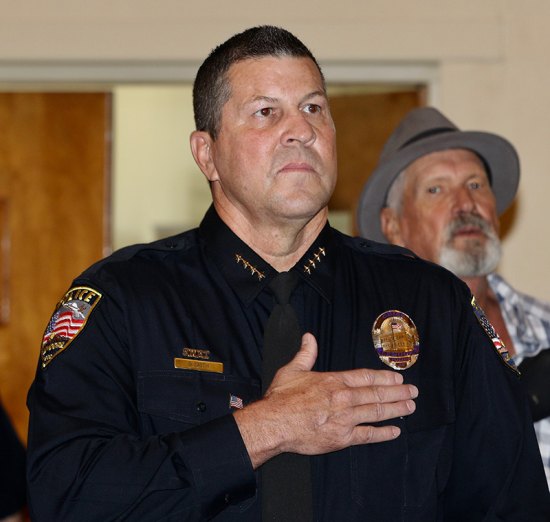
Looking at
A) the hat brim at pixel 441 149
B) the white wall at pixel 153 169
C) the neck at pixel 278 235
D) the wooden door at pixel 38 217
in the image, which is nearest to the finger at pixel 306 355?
the neck at pixel 278 235

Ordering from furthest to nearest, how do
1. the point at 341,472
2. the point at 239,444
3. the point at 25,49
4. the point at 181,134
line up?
the point at 181,134 < the point at 25,49 < the point at 341,472 < the point at 239,444

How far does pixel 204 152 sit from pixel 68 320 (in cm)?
47

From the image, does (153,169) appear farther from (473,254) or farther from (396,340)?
(396,340)

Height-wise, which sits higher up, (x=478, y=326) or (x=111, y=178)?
(x=111, y=178)

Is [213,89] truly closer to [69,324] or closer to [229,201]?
[229,201]

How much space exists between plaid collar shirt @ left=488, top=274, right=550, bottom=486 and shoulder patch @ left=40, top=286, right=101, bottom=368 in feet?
4.57

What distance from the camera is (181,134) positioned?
544cm

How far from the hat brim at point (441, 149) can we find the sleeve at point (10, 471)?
1.17m

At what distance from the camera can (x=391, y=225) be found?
3.16 metres

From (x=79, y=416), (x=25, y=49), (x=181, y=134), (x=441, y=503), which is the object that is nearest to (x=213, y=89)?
(x=79, y=416)

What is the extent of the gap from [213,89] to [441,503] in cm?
83

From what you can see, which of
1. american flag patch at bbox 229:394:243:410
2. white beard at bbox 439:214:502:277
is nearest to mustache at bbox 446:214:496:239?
white beard at bbox 439:214:502:277

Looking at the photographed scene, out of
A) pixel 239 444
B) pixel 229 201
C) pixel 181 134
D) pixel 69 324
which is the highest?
pixel 181 134

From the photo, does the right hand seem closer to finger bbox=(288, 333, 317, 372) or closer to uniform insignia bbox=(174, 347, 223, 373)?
finger bbox=(288, 333, 317, 372)
